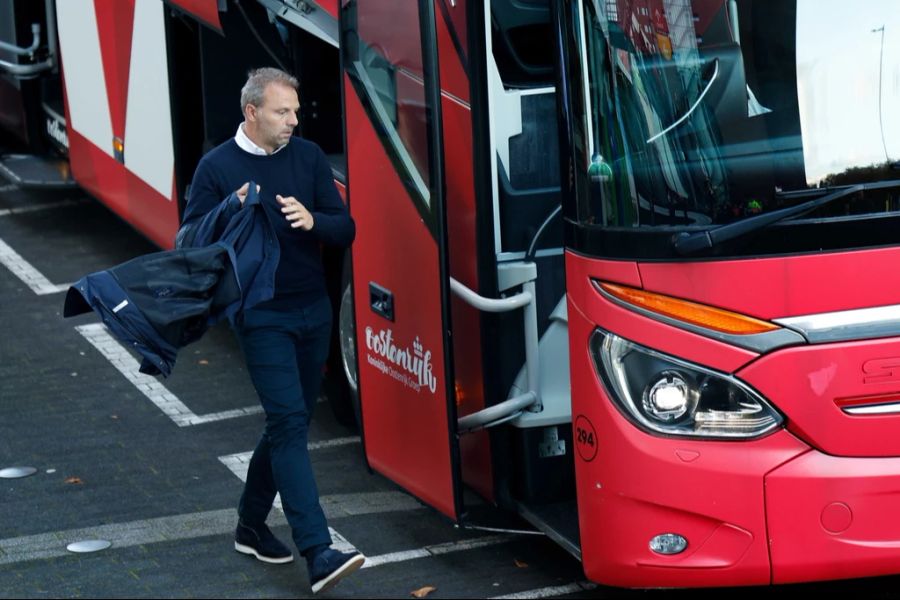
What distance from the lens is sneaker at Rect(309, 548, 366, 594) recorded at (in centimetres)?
571

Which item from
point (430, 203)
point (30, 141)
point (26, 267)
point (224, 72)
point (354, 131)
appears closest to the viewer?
point (430, 203)

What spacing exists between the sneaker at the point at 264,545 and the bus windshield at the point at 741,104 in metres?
1.96

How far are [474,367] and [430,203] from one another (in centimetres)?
71

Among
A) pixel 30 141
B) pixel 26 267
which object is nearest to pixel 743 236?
pixel 26 267

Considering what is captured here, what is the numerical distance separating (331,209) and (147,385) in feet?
9.83

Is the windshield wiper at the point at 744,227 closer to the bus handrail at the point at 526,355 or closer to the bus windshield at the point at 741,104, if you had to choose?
the bus windshield at the point at 741,104

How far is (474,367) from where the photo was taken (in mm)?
6215

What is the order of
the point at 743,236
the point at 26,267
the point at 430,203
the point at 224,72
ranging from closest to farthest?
the point at 743,236, the point at 430,203, the point at 224,72, the point at 26,267

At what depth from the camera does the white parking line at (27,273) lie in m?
10.4

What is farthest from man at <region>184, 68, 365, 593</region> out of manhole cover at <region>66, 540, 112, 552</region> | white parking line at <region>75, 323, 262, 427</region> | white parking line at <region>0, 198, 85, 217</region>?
white parking line at <region>0, 198, 85, 217</region>

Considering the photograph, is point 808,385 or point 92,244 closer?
point 808,385

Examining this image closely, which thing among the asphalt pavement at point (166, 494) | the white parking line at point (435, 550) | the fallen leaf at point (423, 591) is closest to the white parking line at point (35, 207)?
the asphalt pavement at point (166, 494)

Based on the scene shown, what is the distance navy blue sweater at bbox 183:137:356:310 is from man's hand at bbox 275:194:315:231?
0.22ft

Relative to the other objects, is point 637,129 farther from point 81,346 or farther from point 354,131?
point 81,346
